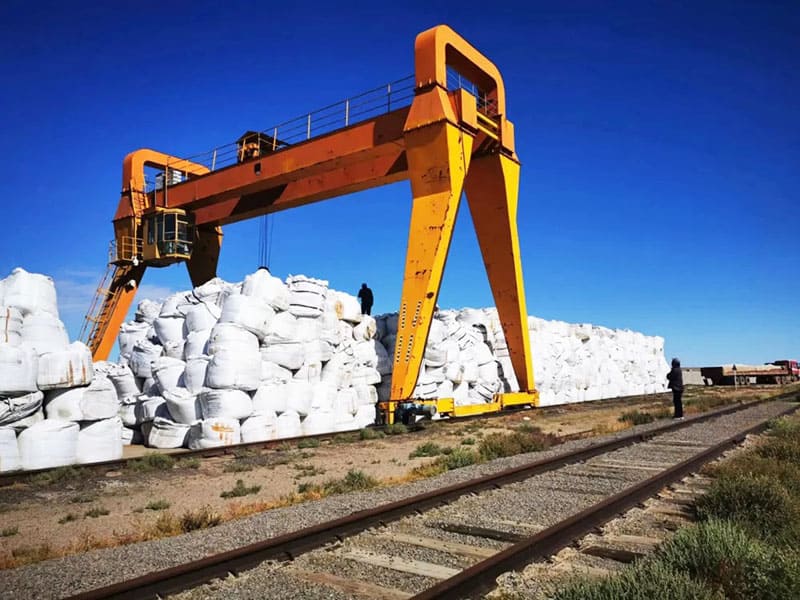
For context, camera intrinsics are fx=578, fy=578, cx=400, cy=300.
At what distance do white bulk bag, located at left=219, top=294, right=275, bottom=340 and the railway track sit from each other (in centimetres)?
649

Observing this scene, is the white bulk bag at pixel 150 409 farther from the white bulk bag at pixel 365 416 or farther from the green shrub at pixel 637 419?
the green shrub at pixel 637 419

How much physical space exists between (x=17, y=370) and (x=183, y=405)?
3269mm

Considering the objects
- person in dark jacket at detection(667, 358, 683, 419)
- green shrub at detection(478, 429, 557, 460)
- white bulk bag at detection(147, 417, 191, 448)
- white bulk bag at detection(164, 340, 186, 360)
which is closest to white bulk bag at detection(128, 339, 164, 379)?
white bulk bag at detection(164, 340, 186, 360)

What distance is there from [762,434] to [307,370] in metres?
8.81

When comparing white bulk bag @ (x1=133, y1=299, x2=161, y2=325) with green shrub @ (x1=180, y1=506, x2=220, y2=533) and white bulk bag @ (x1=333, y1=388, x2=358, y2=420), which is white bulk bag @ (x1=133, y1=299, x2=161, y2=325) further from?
green shrub @ (x1=180, y1=506, x2=220, y2=533)

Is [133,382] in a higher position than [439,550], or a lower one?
higher

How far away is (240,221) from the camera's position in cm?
1981

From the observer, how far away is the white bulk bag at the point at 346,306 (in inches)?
552

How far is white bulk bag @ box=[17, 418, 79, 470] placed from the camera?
25.6 ft

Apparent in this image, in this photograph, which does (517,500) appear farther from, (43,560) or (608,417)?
(608,417)

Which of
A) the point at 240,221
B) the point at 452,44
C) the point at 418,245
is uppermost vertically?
the point at 452,44

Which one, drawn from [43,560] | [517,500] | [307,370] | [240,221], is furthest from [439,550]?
[240,221]

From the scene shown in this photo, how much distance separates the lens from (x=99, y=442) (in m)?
8.68

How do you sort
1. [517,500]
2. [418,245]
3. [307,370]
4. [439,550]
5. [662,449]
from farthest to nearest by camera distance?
1. [418,245]
2. [307,370]
3. [662,449]
4. [517,500]
5. [439,550]
